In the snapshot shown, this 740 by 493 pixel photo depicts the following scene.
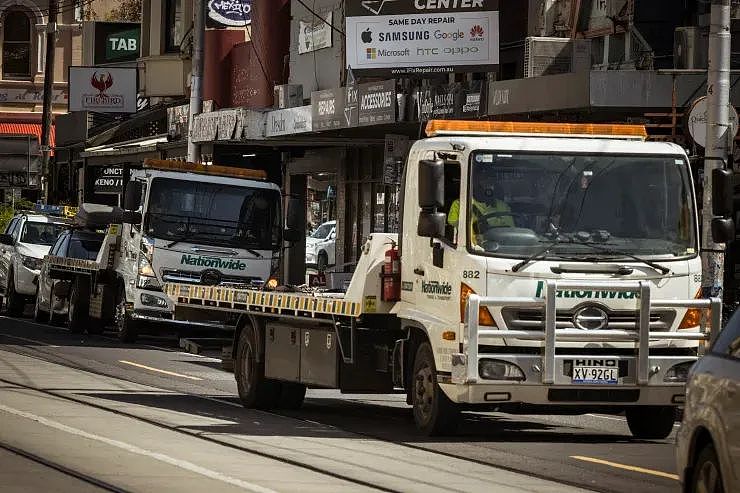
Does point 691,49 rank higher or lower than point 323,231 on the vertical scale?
higher

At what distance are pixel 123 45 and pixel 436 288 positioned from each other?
162 ft

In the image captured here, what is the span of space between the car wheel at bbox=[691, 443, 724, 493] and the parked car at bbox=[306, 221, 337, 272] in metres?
35.8

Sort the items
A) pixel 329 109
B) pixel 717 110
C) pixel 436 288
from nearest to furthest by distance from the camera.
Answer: pixel 436 288 < pixel 717 110 < pixel 329 109

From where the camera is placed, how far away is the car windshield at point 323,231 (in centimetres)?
4475

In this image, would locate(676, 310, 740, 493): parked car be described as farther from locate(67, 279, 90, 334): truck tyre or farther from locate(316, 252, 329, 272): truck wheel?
locate(316, 252, 329, 272): truck wheel

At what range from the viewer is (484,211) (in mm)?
15078

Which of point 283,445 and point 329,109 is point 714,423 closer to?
point 283,445

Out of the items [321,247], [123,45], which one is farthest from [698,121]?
[123,45]

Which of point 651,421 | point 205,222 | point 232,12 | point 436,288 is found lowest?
point 651,421

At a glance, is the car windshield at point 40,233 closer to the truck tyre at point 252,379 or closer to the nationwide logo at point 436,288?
the truck tyre at point 252,379

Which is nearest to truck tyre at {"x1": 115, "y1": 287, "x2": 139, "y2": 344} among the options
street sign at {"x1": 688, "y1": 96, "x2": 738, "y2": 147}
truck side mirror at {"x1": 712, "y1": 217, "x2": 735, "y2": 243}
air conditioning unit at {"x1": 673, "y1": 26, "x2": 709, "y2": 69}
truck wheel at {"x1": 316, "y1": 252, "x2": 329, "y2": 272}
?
air conditioning unit at {"x1": 673, "y1": 26, "x2": 709, "y2": 69}

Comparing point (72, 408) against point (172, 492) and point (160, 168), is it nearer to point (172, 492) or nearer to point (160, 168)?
point (172, 492)

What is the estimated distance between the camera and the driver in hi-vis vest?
15.0 metres

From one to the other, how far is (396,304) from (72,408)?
10.9ft
